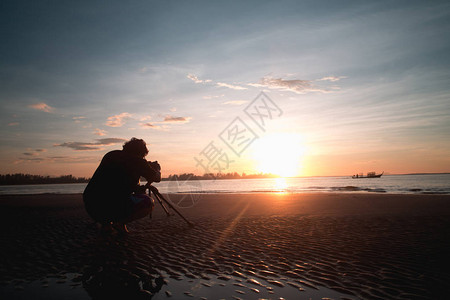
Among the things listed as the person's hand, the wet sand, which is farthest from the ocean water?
the person's hand

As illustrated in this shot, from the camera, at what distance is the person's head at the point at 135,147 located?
6781mm

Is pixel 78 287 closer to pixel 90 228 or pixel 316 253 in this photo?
pixel 316 253

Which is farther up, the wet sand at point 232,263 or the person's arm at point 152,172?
the person's arm at point 152,172

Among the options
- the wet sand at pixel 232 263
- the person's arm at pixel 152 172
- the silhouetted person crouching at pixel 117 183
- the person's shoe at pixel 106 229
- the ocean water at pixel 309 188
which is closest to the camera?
the wet sand at pixel 232 263

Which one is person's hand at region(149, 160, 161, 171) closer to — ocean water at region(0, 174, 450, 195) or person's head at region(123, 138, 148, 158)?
person's head at region(123, 138, 148, 158)

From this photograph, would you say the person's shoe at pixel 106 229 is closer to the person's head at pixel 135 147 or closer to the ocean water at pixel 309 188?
the person's head at pixel 135 147

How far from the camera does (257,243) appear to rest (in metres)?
6.62

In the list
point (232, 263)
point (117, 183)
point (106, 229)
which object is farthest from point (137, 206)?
point (232, 263)

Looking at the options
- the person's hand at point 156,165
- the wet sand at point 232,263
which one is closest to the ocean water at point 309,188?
the wet sand at point 232,263

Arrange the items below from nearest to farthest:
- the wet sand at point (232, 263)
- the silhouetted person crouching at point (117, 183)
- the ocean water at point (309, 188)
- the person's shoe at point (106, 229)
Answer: the wet sand at point (232, 263), the silhouetted person crouching at point (117, 183), the person's shoe at point (106, 229), the ocean water at point (309, 188)

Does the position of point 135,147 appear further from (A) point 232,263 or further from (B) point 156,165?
(A) point 232,263

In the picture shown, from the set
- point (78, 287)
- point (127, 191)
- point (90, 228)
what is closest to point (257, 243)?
point (127, 191)

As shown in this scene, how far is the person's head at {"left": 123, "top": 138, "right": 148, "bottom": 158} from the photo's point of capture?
6.78m

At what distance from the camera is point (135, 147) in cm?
684
